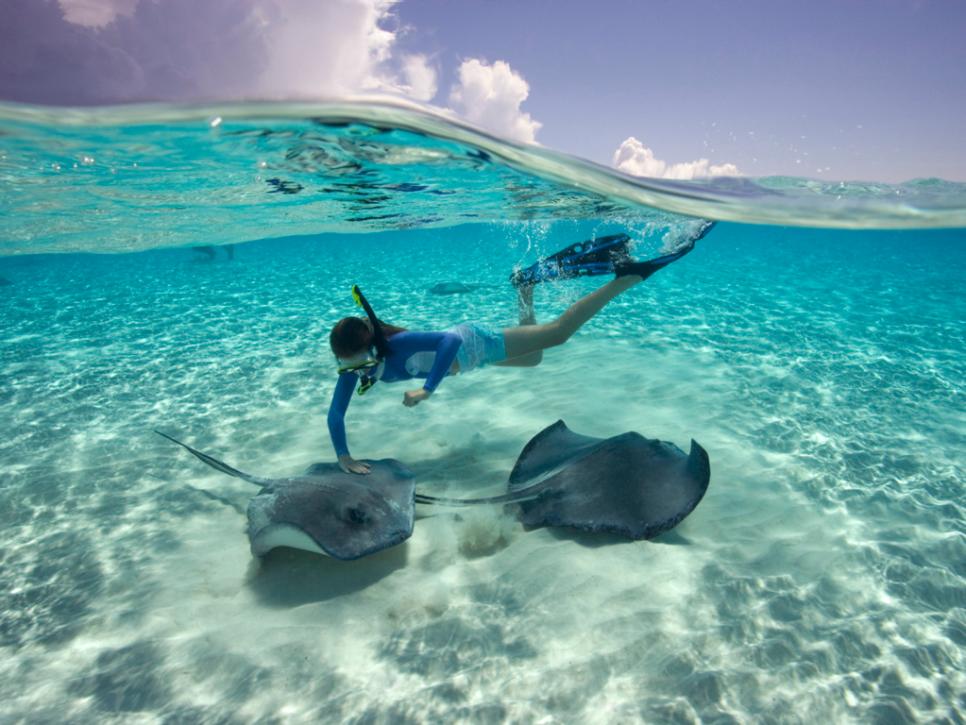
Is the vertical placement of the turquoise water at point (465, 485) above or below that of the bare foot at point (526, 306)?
below

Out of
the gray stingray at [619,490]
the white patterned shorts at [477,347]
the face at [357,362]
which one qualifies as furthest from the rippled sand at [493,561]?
the face at [357,362]

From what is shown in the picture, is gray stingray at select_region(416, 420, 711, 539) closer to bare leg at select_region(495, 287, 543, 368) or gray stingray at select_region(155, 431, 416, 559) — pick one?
gray stingray at select_region(155, 431, 416, 559)

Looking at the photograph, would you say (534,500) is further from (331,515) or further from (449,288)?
(449,288)

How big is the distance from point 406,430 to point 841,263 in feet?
107

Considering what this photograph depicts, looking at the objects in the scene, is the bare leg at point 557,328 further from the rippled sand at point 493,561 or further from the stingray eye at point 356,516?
the stingray eye at point 356,516

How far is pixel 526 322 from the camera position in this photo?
777 centimetres

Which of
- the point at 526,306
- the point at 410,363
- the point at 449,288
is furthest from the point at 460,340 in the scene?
the point at 449,288

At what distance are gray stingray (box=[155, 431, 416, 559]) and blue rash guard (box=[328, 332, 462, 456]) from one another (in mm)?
710

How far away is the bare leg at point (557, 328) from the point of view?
666cm

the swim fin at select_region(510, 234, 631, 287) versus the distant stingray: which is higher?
the swim fin at select_region(510, 234, 631, 287)

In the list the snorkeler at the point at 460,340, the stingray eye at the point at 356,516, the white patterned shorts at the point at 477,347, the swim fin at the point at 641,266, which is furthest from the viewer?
the swim fin at the point at 641,266

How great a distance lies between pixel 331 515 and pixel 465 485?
211 centimetres

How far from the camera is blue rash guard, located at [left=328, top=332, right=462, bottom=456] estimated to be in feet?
16.3

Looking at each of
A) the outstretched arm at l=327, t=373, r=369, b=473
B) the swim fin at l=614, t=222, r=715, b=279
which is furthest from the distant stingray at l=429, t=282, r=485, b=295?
the outstretched arm at l=327, t=373, r=369, b=473
